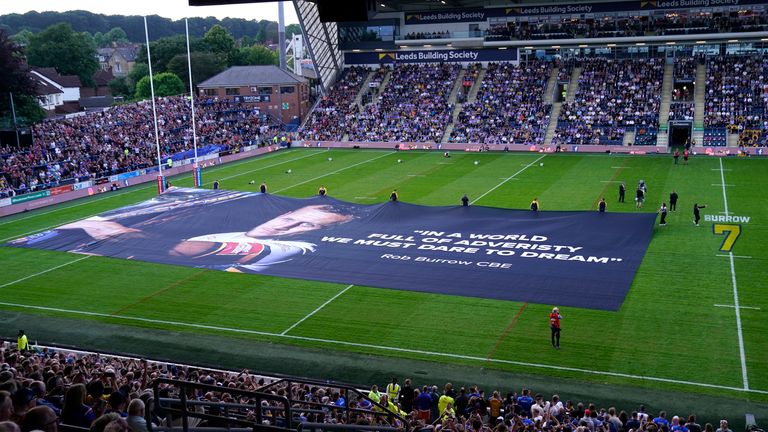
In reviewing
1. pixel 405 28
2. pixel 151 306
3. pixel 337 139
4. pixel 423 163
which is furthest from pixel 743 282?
pixel 405 28

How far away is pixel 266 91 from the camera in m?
80.2

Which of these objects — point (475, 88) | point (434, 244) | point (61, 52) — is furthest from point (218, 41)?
point (434, 244)

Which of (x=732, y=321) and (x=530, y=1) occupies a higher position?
(x=530, y=1)

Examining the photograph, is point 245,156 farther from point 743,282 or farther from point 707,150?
point 743,282

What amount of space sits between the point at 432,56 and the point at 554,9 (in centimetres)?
1405

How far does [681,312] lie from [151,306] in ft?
60.4

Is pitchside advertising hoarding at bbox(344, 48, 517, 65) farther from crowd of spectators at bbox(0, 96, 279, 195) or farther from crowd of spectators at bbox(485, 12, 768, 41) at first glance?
crowd of spectators at bbox(0, 96, 279, 195)

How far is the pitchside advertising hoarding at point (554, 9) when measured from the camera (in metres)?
66.4

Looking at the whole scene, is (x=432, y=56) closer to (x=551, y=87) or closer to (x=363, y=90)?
(x=363, y=90)

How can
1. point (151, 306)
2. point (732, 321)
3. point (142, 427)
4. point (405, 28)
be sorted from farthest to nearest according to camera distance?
point (405, 28) < point (151, 306) < point (732, 321) < point (142, 427)

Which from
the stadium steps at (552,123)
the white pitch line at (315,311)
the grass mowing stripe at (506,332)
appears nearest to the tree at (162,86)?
the stadium steps at (552,123)

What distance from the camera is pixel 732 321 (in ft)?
74.0

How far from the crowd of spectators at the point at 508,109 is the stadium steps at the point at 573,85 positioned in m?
2.51

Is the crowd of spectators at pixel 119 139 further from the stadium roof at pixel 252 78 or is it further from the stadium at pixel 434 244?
the stadium roof at pixel 252 78
